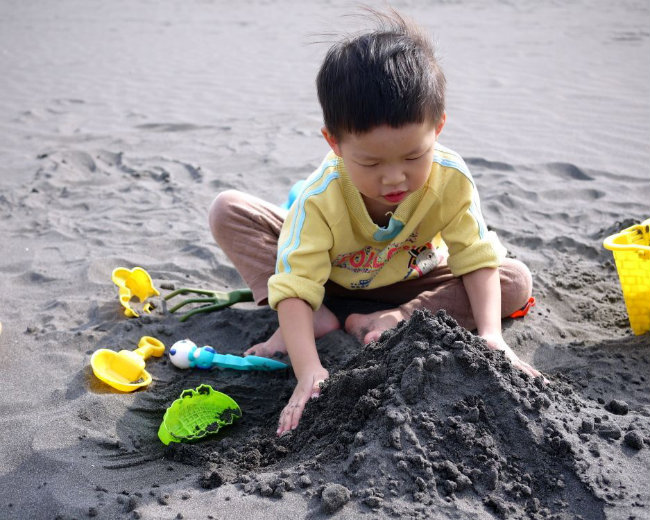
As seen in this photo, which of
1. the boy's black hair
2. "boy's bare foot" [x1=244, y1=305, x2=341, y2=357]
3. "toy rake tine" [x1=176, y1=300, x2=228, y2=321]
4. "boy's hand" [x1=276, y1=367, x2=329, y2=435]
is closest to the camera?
the boy's black hair

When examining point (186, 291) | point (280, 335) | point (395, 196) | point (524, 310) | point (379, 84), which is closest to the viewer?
point (379, 84)

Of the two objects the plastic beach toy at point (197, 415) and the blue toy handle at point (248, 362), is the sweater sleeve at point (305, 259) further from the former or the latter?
the plastic beach toy at point (197, 415)

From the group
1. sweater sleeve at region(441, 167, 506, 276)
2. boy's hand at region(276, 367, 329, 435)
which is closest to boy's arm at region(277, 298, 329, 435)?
boy's hand at region(276, 367, 329, 435)

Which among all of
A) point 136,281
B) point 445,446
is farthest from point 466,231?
point 136,281

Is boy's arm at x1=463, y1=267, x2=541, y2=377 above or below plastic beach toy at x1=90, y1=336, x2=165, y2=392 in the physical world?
above

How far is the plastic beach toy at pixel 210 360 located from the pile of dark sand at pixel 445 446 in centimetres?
54

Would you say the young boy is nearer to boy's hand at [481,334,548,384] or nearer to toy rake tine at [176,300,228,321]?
boy's hand at [481,334,548,384]

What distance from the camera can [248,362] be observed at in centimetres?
273

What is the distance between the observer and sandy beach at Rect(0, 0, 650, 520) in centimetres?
189

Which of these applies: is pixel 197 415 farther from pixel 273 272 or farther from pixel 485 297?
pixel 485 297

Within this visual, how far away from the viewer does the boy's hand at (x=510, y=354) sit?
2293mm

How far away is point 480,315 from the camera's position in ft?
8.77

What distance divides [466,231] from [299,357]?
79 cm

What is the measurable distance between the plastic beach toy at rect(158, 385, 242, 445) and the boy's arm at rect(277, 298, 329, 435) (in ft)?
0.76
